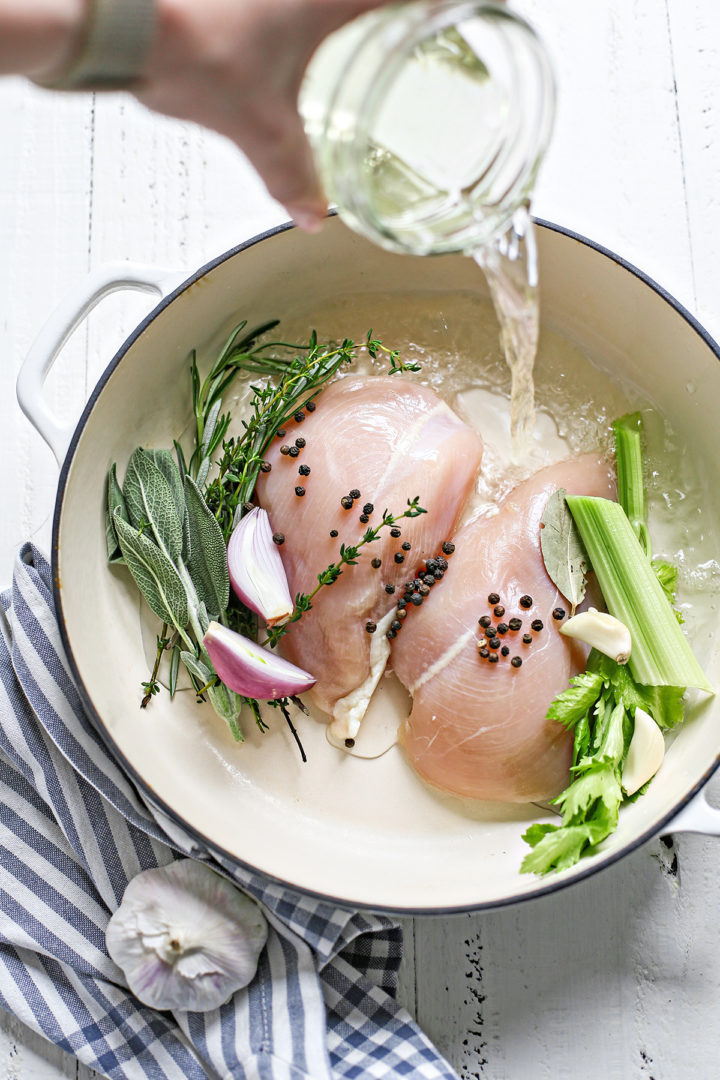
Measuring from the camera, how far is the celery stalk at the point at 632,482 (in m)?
1.51

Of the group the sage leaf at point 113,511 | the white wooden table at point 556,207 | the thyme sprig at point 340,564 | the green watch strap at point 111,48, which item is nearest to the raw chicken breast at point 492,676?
the thyme sprig at point 340,564

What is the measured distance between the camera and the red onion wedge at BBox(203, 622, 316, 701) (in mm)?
1360

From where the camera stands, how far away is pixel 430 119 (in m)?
0.91

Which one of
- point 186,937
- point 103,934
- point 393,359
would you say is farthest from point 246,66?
point 103,934

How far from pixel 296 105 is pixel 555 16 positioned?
1127 mm

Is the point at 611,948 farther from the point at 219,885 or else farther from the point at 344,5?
the point at 344,5

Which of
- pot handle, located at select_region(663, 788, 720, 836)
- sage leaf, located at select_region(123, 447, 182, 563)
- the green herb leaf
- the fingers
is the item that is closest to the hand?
the fingers

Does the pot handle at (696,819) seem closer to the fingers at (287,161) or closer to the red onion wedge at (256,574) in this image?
the red onion wedge at (256,574)

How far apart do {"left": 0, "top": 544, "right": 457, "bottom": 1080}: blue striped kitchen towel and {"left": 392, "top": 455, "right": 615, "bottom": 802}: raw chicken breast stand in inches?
11.8

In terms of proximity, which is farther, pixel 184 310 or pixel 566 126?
pixel 566 126

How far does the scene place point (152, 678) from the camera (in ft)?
4.91

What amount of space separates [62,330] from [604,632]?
3.20 feet

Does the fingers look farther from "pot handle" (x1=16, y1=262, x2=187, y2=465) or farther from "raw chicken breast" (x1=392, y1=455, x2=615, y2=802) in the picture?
"raw chicken breast" (x1=392, y1=455, x2=615, y2=802)

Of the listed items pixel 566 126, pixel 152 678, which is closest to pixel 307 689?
pixel 152 678
